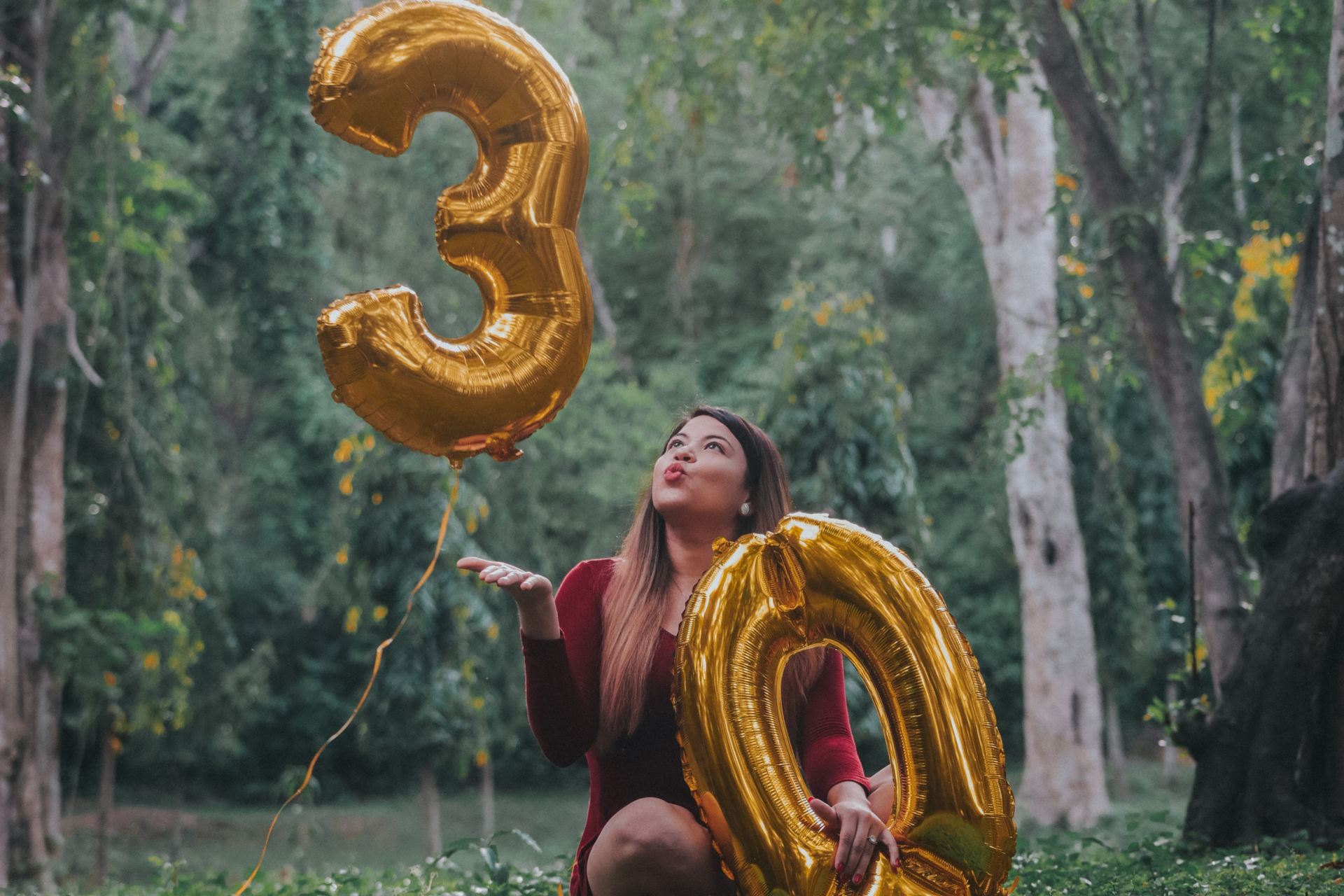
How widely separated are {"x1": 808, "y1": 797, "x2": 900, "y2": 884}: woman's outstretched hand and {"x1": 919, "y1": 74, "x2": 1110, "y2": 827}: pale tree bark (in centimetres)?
663

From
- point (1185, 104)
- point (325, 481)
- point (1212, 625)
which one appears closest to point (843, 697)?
point (1212, 625)

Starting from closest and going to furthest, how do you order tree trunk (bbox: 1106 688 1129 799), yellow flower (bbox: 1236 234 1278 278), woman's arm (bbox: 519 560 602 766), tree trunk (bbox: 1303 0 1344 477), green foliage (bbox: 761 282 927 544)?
1. woman's arm (bbox: 519 560 602 766)
2. tree trunk (bbox: 1303 0 1344 477)
3. yellow flower (bbox: 1236 234 1278 278)
4. green foliage (bbox: 761 282 927 544)
5. tree trunk (bbox: 1106 688 1129 799)

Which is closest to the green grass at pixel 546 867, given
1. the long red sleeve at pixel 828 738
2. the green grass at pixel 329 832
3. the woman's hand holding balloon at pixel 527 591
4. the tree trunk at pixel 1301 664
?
the green grass at pixel 329 832

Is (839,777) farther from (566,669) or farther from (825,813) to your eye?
(566,669)

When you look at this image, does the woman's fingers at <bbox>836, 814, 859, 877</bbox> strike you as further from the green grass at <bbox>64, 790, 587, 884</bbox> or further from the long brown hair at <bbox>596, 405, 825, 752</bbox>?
the green grass at <bbox>64, 790, 587, 884</bbox>

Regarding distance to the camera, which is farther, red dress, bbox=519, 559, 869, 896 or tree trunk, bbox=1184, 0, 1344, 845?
tree trunk, bbox=1184, 0, 1344, 845

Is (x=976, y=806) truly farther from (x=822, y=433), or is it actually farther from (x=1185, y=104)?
(x=1185, y=104)

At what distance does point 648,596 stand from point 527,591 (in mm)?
382

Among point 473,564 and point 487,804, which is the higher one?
point 473,564

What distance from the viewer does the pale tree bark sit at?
8.42 m

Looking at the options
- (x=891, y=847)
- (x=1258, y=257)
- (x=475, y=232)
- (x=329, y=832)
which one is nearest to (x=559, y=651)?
(x=891, y=847)

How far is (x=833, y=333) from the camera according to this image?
7859 millimetres

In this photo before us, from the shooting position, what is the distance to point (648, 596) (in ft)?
7.97

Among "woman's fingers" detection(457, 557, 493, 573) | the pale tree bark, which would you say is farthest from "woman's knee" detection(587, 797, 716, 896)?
the pale tree bark
